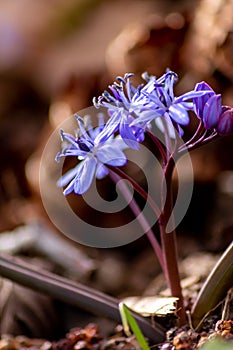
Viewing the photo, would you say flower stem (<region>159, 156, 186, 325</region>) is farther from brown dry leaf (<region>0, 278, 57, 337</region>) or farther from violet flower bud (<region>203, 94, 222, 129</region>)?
brown dry leaf (<region>0, 278, 57, 337</region>)

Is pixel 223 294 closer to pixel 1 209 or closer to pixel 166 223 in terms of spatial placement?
pixel 166 223

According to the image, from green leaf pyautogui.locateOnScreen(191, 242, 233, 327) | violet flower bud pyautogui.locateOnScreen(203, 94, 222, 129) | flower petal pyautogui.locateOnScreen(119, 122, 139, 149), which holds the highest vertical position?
flower petal pyautogui.locateOnScreen(119, 122, 139, 149)

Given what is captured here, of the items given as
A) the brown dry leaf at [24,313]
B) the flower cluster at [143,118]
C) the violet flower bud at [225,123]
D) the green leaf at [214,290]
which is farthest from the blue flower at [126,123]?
the brown dry leaf at [24,313]

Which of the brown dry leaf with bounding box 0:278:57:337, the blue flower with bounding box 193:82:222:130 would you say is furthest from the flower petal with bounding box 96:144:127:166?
the brown dry leaf with bounding box 0:278:57:337

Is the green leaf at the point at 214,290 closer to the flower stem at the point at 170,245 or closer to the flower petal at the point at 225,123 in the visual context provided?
the flower stem at the point at 170,245

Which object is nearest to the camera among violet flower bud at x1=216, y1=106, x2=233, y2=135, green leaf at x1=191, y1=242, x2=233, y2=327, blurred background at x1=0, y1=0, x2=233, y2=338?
violet flower bud at x1=216, y1=106, x2=233, y2=135

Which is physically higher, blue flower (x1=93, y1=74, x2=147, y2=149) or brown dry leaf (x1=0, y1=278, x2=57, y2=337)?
blue flower (x1=93, y1=74, x2=147, y2=149)

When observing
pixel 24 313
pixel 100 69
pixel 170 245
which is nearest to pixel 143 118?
pixel 170 245

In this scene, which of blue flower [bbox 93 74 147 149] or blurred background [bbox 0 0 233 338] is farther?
blurred background [bbox 0 0 233 338]
